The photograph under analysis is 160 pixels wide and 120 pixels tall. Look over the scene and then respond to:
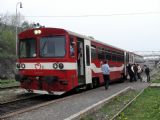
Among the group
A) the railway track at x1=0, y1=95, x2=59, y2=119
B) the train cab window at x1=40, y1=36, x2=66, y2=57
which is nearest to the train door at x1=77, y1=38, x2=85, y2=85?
the train cab window at x1=40, y1=36, x2=66, y2=57

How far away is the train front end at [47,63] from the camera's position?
1789 centimetres

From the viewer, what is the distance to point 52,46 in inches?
725

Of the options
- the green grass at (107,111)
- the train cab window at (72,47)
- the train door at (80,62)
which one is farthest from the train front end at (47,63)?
the green grass at (107,111)

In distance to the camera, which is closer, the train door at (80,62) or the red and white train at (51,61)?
the red and white train at (51,61)

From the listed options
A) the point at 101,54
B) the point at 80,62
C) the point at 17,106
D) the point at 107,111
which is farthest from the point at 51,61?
the point at 101,54

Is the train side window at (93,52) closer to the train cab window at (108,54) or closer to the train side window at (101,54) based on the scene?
the train side window at (101,54)

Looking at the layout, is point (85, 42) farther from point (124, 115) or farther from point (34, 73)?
point (124, 115)

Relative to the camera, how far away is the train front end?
1789 centimetres

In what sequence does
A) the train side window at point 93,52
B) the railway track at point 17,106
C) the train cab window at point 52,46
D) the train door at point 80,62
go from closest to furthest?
the railway track at point 17,106, the train cab window at point 52,46, the train door at point 80,62, the train side window at point 93,52

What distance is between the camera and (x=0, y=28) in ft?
272

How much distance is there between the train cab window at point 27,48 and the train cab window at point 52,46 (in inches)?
20.5

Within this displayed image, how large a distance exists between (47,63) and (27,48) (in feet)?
5.50

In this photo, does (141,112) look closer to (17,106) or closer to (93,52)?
(17,106)

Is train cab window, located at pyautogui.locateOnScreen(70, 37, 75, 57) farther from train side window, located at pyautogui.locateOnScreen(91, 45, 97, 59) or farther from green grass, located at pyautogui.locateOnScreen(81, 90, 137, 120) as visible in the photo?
train side window, located at pyautogui.locateOnScreen(91, 45, 97, 59)
